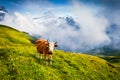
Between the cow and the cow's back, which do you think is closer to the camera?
the cow

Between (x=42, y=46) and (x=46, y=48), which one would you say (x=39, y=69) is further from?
(x=42, y=46)

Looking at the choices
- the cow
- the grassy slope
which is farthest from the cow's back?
the grassy slope

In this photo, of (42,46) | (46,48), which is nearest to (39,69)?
(46,48)

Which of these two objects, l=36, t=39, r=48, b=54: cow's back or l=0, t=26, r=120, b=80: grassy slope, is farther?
l=36, t=39, r=48, b=54: cow's back

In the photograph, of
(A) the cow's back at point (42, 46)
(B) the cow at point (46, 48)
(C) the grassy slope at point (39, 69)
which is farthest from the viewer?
(A) the cow's back at point (42, 46)

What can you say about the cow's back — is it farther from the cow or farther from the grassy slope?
the grassy slope

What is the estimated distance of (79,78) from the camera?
30.1m

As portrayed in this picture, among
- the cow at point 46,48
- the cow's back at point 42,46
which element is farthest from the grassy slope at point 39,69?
the cow's back at point 42,46

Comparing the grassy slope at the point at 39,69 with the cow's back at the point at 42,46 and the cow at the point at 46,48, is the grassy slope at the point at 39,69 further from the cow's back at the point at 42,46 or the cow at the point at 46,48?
the cow's back at the point at 42,46

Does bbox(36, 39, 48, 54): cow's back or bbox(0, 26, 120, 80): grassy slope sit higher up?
bbox(36, 39, 48, 54): cow's back

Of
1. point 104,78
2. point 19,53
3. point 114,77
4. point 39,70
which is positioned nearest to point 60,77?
point 39,70

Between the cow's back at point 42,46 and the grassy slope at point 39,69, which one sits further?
the cow's back at point 42,46

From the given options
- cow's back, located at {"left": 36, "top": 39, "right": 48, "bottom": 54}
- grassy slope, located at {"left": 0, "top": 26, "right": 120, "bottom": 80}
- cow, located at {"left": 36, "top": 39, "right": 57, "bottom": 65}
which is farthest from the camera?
cow's back, located at {"left": 36, "top": 39, "right": 48, "bottom": 54}

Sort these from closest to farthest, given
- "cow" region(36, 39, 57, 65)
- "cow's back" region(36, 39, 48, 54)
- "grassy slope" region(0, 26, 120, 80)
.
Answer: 1. "grassy slope" region(0, 26, 120, 80)
2. "cow" region(36, 39, 57, 65)
3. "cow's back" region(36, 39, 48, 54)
